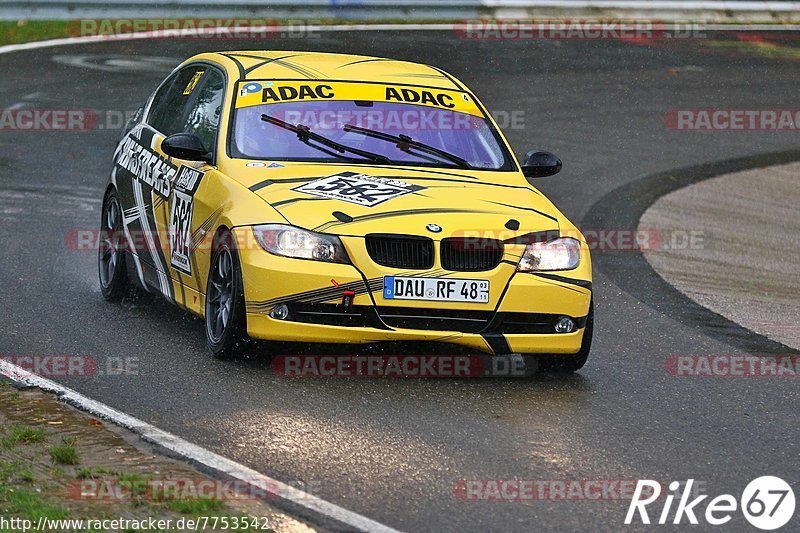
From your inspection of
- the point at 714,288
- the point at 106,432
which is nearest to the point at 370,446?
the point at 106,432

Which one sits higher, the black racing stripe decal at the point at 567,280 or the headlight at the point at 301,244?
the headlight at the point at 301,244

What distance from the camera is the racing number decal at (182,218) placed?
30.3ft

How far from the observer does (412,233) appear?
27.0 ft

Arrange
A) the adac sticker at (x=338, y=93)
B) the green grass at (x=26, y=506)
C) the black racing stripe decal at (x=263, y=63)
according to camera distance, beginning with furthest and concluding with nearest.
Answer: the black racing stripe decal at (x=263, y=63), the adac sticker at (x=338, y=93), the green grass at (x=26, y=506)

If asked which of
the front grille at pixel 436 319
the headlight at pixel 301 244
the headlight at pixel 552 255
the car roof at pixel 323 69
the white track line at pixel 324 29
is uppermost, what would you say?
the car roof at pixel 323 69

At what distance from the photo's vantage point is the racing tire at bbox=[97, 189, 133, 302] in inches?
415

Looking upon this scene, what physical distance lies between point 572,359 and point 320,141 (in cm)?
193

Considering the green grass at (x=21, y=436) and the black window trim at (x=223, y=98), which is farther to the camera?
the black window trim at (x=223, y=98)

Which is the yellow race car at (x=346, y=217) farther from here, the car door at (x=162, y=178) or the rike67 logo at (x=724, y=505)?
the rike67 logo at (x=724, y=505)

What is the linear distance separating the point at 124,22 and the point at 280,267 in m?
16.4
